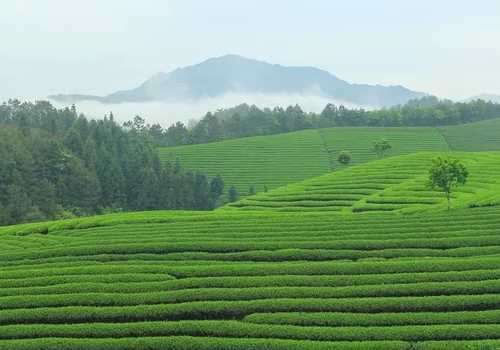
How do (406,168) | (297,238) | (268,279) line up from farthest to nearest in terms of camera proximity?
(406,168) < (297,238) < (268,279)

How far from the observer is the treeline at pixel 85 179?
66.3m

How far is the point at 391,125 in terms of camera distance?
410 feet

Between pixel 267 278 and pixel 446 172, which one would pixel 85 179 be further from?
pixel 267 278

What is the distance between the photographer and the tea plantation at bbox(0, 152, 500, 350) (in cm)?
2058

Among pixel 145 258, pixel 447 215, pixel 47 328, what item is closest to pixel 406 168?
pixel 447 215

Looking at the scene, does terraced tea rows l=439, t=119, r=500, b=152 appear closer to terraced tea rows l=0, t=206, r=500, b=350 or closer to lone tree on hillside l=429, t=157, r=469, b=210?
lone tree on hillside l=429, t=157, r=469, b=210

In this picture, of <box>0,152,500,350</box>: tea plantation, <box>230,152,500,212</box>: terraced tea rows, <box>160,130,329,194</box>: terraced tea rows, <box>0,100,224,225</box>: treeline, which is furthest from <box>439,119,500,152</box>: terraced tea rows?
<box>0,152,500,350</box>: tea plantation

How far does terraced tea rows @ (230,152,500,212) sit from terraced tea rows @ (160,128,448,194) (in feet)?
75.9

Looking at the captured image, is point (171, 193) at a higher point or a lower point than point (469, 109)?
lower

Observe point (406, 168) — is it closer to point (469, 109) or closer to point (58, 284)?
point (58, 284)

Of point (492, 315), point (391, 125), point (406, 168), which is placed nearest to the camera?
point (492, 315)

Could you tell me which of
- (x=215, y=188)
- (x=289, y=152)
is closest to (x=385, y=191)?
(x=215, y=188)

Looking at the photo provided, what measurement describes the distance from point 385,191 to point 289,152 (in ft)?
153

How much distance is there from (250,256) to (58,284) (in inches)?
334
